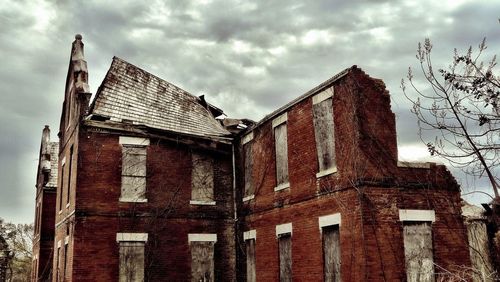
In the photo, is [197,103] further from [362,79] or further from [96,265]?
[362,79]

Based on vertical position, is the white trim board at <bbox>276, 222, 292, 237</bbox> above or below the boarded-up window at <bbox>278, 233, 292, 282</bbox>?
above

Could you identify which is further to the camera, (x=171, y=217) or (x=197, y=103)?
(x=197, y=103)

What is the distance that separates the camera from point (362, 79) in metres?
14.3

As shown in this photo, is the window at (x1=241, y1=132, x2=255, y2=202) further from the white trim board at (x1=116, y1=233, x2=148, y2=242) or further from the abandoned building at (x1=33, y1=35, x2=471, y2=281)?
the white trim board at (x1=116, y1=233, x2=148, y2=242)

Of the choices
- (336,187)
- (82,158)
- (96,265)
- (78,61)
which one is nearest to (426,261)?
(336,187)

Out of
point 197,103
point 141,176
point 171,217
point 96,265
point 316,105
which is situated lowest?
point 96,265

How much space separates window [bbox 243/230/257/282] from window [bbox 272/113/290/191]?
2351mm

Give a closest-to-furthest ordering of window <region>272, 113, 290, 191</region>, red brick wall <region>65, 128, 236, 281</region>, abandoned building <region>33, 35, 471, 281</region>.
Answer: abandoned building <region>33, 35, 471, 281</region> → window <region>272, 113, 290, 191</region> → red brick wall <region>65, 128, 236, 281</region>

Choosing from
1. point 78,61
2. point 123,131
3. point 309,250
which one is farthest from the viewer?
point 78,61

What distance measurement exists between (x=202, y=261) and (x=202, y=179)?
3039 mm

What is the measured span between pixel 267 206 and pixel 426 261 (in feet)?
18.6

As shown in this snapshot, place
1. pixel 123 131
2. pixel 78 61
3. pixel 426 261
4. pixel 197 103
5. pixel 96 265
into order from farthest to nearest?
pixel 197 103 < pixel 78 61 < pixel 123 131 < pixel 96 265 < pixel 426 261

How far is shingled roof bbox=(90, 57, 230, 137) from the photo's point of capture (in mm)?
19609

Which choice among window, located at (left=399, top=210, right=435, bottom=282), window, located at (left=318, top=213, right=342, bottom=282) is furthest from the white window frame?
window, located at (left=399, top=210, right=435, bottom=282)
